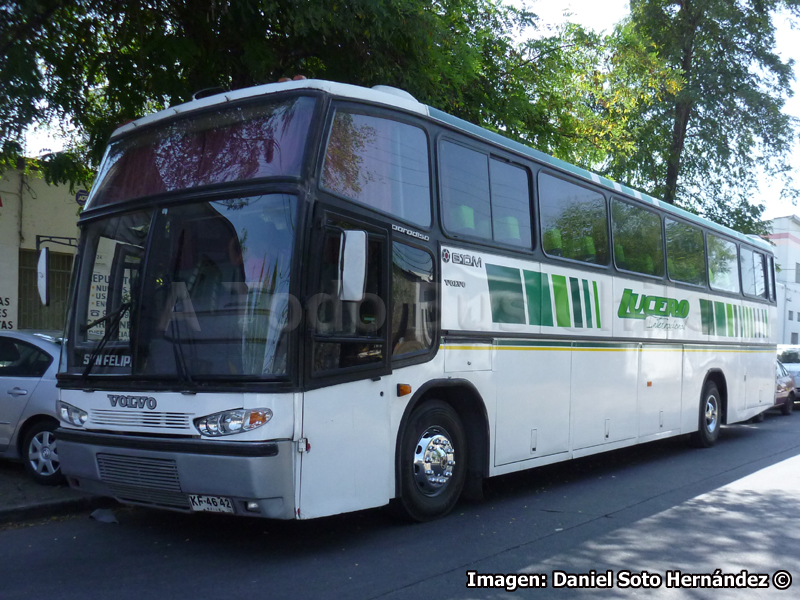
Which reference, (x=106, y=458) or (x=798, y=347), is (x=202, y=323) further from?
(x=798, y=347)

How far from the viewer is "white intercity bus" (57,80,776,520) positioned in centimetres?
554

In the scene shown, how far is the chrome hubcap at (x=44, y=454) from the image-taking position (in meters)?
8.16

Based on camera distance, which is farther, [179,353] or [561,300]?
[561,300]

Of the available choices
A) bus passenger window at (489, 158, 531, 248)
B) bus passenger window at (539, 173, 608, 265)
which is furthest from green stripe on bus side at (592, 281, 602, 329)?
bus passenger window at (489, 158, 531, 248)

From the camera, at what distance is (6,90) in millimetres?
7348

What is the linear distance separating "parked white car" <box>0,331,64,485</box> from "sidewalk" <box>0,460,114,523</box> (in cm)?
20

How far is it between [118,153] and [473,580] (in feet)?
15.1

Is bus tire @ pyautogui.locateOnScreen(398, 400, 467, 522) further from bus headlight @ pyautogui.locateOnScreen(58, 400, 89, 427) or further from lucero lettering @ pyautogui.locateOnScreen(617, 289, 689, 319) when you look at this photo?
lucero lettering @ pyautogui.locateOnScreen(617, 289, 689, 319)

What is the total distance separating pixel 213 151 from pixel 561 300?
172 inches

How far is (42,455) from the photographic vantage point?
8.24 meters

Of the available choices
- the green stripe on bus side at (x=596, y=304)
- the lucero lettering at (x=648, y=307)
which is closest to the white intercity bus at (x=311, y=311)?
the green stripe on bus side at (x=596, y=304)

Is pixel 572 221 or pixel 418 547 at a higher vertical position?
pixel 572 221

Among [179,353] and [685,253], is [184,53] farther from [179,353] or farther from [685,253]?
[685,253]

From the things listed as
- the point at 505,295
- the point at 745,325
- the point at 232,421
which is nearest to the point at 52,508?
the point at 232,421
